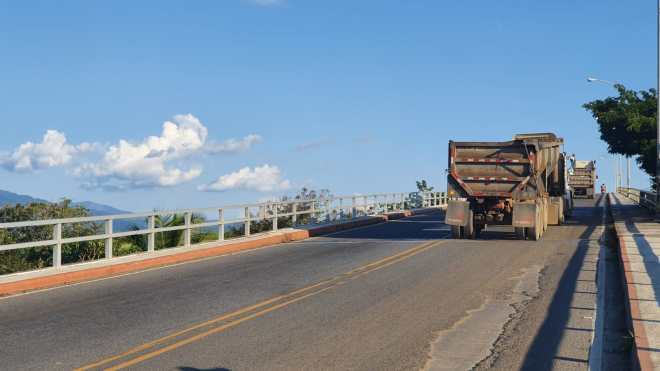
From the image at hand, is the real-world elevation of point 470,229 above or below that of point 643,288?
above

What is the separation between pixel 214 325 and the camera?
10.3 m

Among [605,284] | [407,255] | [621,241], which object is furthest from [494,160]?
[605,284]

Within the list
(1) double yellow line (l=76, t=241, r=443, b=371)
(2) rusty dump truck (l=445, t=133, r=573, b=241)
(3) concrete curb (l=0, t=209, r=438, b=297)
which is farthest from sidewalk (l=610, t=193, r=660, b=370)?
(3) concrete curb (l=0, t=209, r=438, b=297)

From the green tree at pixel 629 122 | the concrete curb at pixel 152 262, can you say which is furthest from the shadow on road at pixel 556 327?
the green tree at pixel 629 122

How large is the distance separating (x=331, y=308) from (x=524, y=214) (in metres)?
13.5

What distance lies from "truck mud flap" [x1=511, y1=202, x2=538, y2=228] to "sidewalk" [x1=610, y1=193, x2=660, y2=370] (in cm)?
250

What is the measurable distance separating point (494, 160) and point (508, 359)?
53.9ft

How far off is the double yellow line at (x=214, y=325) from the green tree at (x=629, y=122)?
23.6 meters

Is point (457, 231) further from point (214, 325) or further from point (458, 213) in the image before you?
point (214, 325)

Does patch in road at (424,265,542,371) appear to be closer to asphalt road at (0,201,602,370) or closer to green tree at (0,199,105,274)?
asphalt road at (0,201,602,370)

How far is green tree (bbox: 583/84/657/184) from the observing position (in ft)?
116

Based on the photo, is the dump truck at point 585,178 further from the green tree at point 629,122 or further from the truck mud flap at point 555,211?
the truck mud flap at point 555,211

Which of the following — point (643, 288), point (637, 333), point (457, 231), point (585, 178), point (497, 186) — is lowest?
point (637, 333)

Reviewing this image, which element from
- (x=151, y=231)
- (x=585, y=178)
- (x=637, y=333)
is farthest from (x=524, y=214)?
(x=585, y=178)
